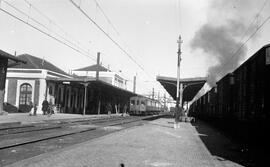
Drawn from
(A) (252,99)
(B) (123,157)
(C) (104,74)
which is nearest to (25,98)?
(A) (252,99)

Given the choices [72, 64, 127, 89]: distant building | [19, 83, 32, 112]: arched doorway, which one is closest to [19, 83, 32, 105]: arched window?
[19, 83, 32, 112]: arched doorway

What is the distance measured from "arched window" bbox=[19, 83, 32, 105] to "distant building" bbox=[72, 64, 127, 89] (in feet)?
118

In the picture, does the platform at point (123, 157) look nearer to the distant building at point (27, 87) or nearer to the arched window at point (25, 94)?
the distant building at point (27, 87)

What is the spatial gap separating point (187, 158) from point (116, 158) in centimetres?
214

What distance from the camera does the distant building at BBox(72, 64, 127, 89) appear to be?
72.6 meters

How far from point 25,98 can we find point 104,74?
36474 millimetres

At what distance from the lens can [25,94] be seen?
36688 millimetres

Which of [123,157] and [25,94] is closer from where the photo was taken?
[123,157]

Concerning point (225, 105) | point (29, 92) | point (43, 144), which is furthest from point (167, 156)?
point (29, 92)

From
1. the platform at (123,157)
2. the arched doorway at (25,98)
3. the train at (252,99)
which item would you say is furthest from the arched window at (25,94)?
the platform at (123,157)

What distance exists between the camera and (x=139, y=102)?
1970 inches

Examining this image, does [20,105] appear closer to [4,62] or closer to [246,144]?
[4,62]

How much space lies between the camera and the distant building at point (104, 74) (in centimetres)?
7262

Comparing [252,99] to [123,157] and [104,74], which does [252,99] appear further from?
[104,74]
